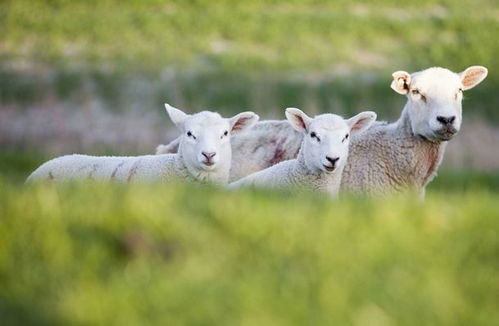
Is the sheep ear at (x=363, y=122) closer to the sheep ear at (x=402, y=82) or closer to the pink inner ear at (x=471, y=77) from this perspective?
the sheep ear at (x=402, y=82)

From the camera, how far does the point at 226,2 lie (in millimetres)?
33094

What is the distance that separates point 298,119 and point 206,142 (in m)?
1.06

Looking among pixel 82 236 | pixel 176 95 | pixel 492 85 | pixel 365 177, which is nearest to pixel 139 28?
pixel 176 95

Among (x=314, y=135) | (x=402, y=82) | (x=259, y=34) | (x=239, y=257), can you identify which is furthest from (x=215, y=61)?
(x=239, y=257)

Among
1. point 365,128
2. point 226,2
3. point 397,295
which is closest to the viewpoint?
point 397,295

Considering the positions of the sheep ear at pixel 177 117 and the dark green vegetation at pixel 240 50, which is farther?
the dark green vegetation at pixel 240 50

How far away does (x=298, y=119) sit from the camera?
34.9ft

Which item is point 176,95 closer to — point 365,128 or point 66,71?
point 66,71

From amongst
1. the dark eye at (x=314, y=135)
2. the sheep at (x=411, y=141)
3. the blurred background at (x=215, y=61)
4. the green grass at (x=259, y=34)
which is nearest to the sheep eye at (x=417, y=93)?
the sheep at (x=411, y=141)

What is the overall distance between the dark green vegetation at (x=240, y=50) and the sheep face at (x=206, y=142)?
13824mm

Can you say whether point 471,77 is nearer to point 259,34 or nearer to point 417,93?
point 417,93

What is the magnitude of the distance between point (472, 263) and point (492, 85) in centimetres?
2100

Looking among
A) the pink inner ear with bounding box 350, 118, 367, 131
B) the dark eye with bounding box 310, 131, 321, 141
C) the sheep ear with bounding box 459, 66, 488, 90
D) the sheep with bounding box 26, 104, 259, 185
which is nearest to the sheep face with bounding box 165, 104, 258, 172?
the sheep with bounding box 26, 104, 259, 185

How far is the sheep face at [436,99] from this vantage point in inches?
418
